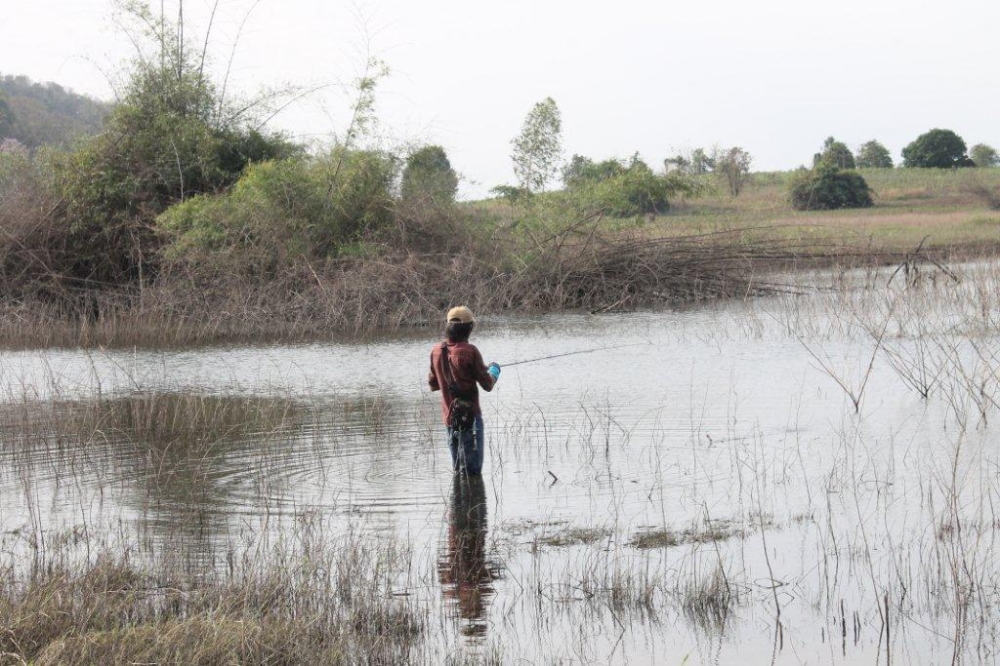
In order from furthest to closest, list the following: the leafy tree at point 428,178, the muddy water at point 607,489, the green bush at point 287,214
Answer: the leafy tree at point 428,178
the green bush at point 287,214
the muddy water at point 607,489

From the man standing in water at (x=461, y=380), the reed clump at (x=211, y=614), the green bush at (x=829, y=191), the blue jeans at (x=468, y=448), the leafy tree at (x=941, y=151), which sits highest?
the leafy tree at (x=941, y=151)

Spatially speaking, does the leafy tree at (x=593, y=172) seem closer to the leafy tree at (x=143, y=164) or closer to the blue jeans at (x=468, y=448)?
the leafy tree at (x=143, y=164)

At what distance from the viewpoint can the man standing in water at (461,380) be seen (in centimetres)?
861

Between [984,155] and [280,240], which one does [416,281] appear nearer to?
[280,240]

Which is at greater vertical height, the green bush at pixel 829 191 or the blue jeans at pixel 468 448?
the green bush at pixel 829 191

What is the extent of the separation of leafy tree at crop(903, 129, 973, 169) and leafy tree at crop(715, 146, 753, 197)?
11.5 meters

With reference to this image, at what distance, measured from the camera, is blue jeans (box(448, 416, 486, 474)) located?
914cm

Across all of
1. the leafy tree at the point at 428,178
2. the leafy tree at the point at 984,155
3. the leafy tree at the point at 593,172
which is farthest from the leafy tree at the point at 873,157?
the leafy tree at the point at 428,178

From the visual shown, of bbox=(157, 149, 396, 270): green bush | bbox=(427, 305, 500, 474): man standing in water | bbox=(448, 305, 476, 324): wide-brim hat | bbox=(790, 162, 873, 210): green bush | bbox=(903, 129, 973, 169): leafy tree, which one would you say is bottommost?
bbox=(427, 305, 500, 474): man standing in water

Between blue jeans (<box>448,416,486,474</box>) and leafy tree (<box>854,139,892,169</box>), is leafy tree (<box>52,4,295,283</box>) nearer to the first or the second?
blue jeans (<box>448,416,486,474</box>)

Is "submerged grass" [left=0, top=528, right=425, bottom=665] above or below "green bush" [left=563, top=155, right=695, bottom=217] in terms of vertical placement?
below

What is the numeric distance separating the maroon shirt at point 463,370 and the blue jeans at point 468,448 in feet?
0.94

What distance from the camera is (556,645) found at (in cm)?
584

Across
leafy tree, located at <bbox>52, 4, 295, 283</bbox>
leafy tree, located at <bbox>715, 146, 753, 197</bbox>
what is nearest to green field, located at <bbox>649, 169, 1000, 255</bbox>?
leafy tree, located at <bbox>715, 146, 753, 197</bbox>
